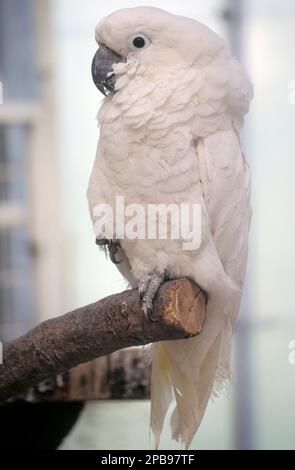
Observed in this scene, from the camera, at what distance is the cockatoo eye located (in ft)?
4.50

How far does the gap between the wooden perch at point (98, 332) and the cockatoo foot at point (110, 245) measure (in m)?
0.16

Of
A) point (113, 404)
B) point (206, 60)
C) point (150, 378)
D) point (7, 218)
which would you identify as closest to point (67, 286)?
point (7, 218)

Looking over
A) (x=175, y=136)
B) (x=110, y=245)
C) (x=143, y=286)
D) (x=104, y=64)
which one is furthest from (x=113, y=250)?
(x=104, y=64)

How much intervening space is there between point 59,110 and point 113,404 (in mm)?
1494

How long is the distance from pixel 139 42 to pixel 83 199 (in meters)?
1.29

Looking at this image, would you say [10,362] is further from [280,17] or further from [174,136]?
[280,17]

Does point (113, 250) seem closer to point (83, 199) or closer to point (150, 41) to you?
point (150, 41)

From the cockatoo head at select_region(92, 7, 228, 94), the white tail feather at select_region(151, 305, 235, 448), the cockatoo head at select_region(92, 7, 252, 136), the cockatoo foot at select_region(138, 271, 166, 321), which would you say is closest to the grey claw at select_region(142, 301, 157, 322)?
the cockatoo foot at select_region(138, 271, 166, 321)

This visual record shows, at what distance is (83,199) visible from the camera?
8.55ft

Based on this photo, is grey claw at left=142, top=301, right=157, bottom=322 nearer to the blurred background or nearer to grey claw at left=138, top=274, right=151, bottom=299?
grey claw at left=138, top=274, right=151, bottom=299
